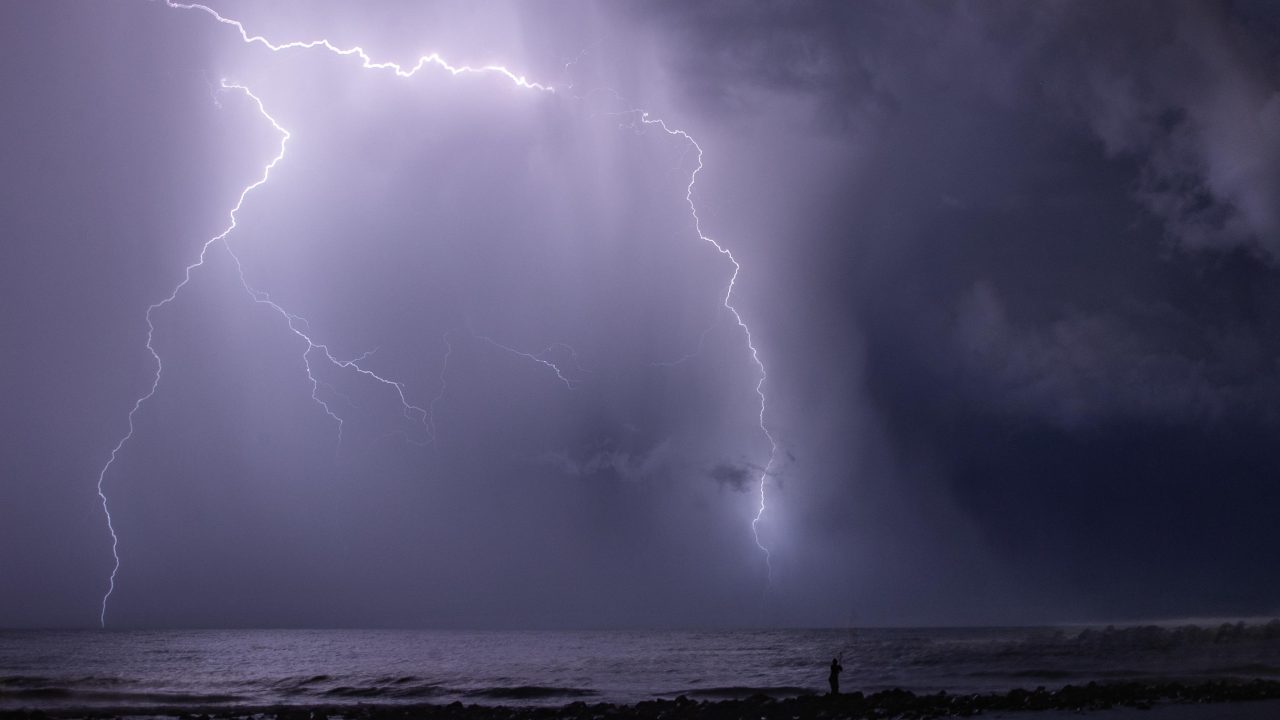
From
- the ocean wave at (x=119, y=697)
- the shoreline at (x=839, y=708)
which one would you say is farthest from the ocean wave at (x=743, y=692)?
the ocean wave at (x=119, y=697)

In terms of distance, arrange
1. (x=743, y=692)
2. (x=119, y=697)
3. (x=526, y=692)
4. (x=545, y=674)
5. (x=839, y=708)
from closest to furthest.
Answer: (x=839, y=708) < (x=743, y=692) < (x=119, y=697) < (x=526, y=692) < (x=545, y=674)

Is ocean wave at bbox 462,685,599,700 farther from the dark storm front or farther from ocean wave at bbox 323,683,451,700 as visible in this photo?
ocean wave at bbox 323,683,451,700

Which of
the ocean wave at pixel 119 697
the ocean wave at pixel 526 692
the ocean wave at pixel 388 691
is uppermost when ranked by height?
the ocean wave at pixel 526 692

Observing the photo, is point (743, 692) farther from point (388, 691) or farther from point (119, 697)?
point (119, 697)

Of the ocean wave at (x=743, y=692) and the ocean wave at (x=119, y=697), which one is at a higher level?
the ocean wave at (x=743, y=692)

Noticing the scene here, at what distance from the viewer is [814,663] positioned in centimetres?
4609

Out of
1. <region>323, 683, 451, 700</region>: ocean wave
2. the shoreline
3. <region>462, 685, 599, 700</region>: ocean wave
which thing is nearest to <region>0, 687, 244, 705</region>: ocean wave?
the shoreline

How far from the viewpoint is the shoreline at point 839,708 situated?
19.7 m

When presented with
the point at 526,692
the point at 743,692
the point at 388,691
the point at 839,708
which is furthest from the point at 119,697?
the point at 839,708

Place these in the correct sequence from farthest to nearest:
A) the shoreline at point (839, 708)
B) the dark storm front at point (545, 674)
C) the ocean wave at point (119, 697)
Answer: the dark storm front at point (545, 674) < the ocean wave at point (119, 697) < the shoreline at point (839, 708)

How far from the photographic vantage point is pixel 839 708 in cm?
2052

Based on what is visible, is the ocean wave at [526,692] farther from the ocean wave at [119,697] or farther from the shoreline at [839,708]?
the ocean wave at [119,697]

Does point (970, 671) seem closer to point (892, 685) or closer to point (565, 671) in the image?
point (892, 685)

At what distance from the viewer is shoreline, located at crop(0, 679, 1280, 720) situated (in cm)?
1966
